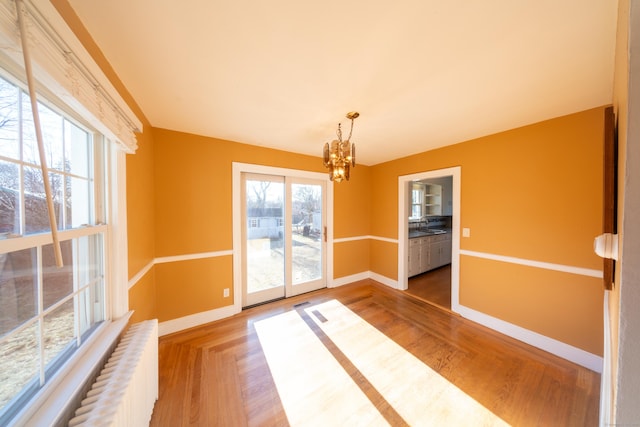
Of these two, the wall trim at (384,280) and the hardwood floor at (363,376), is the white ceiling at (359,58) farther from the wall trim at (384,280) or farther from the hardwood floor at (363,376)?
the wall trim at (384,280)

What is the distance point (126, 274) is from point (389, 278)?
3.45 m

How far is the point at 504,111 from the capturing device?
5.97ft

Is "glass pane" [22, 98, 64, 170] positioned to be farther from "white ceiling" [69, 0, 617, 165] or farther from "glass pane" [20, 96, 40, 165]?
"white ceiling" [69, 0, 617, 165]

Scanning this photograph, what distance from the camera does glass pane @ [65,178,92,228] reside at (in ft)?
3.51

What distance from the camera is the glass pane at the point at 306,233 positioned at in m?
3.15

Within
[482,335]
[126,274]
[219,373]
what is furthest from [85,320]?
[482,335]

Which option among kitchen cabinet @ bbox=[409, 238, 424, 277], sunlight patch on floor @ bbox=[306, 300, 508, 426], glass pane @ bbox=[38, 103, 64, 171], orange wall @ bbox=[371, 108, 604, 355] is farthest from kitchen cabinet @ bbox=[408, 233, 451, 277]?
glass pane @ bbox=[38, 103, 64, 171]

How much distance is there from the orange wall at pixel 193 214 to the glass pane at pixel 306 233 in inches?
31.6

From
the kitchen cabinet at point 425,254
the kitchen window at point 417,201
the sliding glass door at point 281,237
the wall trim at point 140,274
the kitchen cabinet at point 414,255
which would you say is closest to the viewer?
the wall trim at point 140,274

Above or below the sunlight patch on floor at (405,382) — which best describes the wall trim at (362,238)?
above

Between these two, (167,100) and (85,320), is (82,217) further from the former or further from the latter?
(167,100)

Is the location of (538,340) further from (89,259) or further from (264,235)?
(89,259)

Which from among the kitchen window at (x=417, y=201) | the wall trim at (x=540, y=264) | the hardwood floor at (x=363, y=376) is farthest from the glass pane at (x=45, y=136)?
the kitchen window at (x=417, y=201)

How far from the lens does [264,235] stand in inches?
114
